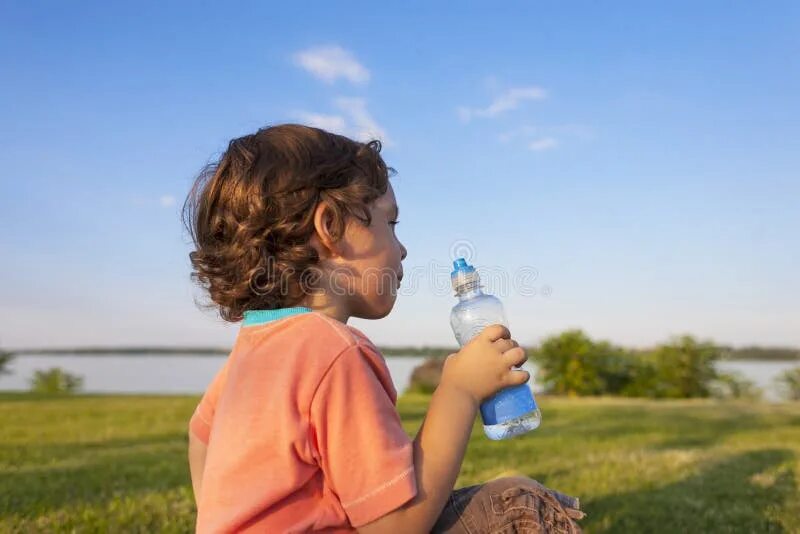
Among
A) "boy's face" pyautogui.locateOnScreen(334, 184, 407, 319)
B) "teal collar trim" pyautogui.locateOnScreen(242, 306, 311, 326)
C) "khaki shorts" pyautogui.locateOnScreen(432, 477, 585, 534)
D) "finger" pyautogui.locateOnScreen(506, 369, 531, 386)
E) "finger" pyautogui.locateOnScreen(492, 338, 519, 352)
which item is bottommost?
"khaki shorts" pyautogui.locateOnScreen(432, 477, 585, 534)

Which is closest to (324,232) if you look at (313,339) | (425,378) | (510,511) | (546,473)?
(313,339)

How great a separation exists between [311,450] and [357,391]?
172 millimetres

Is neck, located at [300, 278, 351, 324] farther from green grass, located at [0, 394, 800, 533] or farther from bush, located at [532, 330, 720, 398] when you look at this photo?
bush, located at [532, 330, 720, 398]

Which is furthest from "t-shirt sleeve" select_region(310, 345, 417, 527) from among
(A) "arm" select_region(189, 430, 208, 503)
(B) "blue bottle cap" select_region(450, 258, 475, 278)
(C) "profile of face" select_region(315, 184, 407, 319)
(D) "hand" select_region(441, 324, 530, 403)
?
(A) "arm" select_region(189, 430, 208, 503)

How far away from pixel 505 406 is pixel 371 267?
52cm

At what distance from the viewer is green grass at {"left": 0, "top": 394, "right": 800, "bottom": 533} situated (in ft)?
12.4

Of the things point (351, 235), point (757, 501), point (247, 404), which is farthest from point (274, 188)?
point (757, 501)

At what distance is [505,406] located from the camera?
75.9 inches

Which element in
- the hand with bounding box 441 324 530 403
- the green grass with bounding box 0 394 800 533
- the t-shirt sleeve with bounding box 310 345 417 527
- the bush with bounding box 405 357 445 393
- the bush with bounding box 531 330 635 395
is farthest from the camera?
the bush with bounding box 531 330 635 395

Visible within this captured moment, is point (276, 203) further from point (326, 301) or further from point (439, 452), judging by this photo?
point (439, 452)

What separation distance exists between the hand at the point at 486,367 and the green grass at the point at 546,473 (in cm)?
221

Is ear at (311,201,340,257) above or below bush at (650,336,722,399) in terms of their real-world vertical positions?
above

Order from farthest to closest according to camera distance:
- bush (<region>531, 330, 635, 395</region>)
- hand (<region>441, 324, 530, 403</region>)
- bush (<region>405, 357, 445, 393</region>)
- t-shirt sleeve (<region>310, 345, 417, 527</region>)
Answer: bush (<region>531, 330, 635, 395</region>) → bush (<region>405, 357, 445, 393</region>) → hand (<region>441, 324, 530, 403</region>) → t-shirt sleeve (<region>310, 345, 417, 527</region>)

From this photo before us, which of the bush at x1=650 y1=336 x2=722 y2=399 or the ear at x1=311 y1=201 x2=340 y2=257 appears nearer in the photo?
the ear at x1=311 y1=201 x2=340 y2=257
